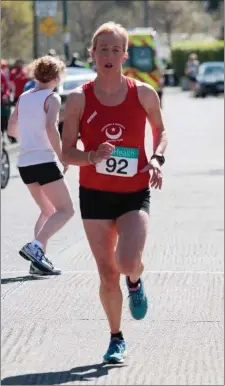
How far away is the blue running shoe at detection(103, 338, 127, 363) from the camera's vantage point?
721 centimetres

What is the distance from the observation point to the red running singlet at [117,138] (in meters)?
6.97

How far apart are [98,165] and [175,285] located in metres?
3.39

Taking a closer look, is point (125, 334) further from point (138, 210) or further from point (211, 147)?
point (211, 147)

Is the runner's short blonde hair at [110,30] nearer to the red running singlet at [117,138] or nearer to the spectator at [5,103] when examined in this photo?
the red running singlet at [117,138]

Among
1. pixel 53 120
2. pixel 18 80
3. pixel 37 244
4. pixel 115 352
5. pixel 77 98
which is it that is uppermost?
pixel 77 98

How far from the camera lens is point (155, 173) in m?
7.00

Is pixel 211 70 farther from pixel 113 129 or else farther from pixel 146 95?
pixel 113 129

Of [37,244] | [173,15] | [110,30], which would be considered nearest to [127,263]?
[110,30]

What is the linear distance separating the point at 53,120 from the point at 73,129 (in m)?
3.45

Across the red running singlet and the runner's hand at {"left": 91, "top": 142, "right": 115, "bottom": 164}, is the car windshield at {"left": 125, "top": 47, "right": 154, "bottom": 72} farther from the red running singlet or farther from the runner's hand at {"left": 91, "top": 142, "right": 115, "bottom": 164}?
the runner's hand at {"left": 91, "top": 142, "right": 115, "bottom": 164}

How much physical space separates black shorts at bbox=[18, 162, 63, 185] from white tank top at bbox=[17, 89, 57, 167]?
34 millimetres

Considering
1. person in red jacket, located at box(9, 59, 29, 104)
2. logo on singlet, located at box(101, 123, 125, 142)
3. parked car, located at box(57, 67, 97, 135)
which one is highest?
logo on singlet, located at box(101, 123, 125, 142)

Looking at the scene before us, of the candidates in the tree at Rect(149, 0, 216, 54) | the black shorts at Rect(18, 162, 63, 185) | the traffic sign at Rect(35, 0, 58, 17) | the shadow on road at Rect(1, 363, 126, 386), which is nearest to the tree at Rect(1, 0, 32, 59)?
the traffic sign at Rect(35, 0, 58, 17)

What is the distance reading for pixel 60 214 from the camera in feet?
35.8
